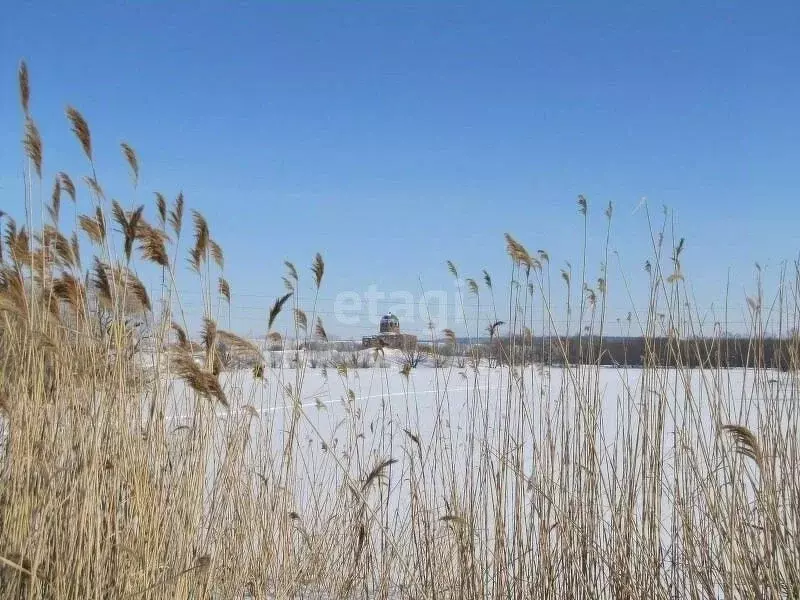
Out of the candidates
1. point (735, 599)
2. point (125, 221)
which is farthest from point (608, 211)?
point (125, 221)

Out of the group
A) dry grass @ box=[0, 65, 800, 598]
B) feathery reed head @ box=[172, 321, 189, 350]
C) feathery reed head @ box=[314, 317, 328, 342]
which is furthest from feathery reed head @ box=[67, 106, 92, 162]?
feathery reed head @ box=[314, 317, 328, 342]

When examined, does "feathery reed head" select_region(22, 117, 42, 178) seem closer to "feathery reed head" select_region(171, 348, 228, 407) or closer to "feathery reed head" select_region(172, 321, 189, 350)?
"feathery reed head" select_region(172, 321, 189, 350)

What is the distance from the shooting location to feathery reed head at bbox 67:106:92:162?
6.46 feet

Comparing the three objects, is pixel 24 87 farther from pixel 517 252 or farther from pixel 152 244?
pixel 517 252

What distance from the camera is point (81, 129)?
1976 mm

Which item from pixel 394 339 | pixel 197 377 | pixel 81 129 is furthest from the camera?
pixel 394 339

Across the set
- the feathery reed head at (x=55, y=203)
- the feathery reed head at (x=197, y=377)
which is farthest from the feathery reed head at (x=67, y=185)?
the feathery reed head at (x=197, y=377)

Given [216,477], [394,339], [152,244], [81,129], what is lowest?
[216,477]

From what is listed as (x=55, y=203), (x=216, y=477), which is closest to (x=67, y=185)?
(x=55, y=203)

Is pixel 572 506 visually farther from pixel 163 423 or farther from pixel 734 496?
pixel 163 423

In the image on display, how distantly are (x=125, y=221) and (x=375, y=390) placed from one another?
32.5 ft

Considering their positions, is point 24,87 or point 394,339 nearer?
point 24,87

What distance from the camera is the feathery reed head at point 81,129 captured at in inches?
77.5

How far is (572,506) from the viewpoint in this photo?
83.3 inches
